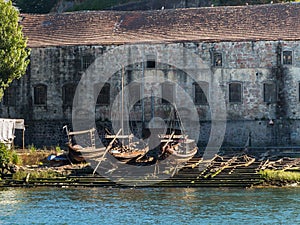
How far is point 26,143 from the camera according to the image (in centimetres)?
5969

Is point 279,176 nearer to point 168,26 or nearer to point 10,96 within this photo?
point 168,26

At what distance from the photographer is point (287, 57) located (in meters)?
56.6

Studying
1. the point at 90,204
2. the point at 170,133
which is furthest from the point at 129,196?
the point at 170,133

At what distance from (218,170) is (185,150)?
5.47 metres

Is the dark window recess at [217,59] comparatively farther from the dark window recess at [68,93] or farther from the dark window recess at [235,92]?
the dark window recess at [68,93]

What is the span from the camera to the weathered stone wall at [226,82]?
2242 inches

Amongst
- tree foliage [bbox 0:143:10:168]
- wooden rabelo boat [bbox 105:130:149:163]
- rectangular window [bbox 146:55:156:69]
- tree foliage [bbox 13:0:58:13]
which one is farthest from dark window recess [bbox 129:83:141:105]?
tree foliage [bbox 13:0:58:13]

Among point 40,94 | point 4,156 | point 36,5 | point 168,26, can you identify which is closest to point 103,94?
point 40,94

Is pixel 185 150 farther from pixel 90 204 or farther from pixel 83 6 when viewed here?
pixel 83 6

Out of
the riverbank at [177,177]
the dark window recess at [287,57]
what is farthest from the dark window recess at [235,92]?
the riverbank at [177,177]

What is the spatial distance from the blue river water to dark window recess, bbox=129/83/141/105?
15314mm

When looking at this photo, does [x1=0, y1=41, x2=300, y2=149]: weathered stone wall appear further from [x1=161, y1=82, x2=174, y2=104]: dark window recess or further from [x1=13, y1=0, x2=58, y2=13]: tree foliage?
[x1=13, y1=0, x2=58, y2=13]: tree foliage

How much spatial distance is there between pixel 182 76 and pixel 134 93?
3202 mm

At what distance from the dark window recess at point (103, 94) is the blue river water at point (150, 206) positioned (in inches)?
620
